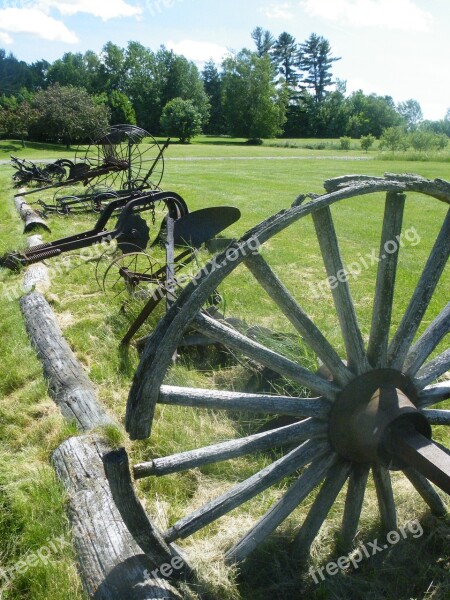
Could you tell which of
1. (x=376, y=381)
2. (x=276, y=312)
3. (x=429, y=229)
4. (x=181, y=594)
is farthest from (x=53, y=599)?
(x=429, y=229)

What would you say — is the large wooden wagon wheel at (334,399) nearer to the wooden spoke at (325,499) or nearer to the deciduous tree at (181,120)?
the wooden spoke at (325,499)

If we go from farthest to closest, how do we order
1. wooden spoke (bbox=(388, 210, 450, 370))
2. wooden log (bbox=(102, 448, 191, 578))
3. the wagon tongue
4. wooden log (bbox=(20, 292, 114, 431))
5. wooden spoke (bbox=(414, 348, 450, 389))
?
1. the wagon tongue
2. wooden log (bbox=(20, 292, 114, 431))
3. wooden spoke (bbox=(414, 348, 450, 389))
4. wooden spoke (bbox=(388, 210, 450, 370))
5. wooden log (bbox=(102, 448, 191, 578))

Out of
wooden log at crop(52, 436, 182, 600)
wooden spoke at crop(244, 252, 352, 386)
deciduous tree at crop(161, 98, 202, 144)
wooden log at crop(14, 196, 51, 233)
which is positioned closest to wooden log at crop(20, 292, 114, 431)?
wooden log at crop(52, 436, 182, 600)

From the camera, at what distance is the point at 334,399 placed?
245cm

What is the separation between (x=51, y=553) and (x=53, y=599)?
26 cm

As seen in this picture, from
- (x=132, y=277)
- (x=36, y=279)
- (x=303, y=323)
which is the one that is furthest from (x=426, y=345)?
(x=36, y=279)

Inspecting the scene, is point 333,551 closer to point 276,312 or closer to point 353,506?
point 353,506

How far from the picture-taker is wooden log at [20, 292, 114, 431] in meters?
3.69

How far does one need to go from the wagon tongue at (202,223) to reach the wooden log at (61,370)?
1652 millimetres

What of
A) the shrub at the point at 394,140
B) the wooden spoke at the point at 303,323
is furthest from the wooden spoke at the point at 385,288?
the shrub at the point at 394,140

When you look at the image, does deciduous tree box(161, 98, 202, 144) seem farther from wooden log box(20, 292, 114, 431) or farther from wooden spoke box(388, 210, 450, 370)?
wooden spoke box(388, 210, 450, 370)

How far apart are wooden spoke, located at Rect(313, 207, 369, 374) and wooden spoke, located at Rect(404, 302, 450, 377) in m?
0.31

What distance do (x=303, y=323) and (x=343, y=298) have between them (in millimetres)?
227

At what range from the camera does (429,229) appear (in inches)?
440
